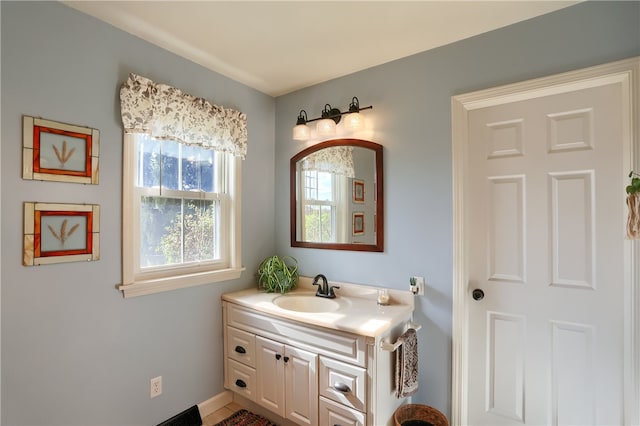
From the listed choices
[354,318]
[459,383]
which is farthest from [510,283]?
[354,318]

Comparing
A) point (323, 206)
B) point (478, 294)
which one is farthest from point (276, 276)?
point (478, 294)

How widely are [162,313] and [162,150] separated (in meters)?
1.06

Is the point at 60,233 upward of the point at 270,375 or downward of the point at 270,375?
upward

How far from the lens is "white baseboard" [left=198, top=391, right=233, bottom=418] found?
2.18 metres

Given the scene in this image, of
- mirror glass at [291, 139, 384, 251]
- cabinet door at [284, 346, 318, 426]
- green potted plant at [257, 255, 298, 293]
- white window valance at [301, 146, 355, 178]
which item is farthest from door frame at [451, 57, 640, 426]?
green potted plant at [257, 255, 298, 293]

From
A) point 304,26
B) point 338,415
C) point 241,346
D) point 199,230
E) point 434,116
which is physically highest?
point 304,26

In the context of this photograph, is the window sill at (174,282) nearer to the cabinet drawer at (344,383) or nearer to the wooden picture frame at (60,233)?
the wooden picture frame at (60,233)

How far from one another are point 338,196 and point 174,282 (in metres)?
1.30

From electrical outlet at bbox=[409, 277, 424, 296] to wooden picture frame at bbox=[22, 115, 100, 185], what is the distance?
1965 millimetres

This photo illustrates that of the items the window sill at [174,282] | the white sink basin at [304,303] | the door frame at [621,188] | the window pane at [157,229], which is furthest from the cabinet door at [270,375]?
the door frame at [621,188]

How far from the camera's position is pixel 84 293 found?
5.39 feet

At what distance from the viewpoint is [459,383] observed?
1.85m

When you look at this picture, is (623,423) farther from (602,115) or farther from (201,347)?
(201,347)

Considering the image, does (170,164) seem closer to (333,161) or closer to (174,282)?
(174,282)
